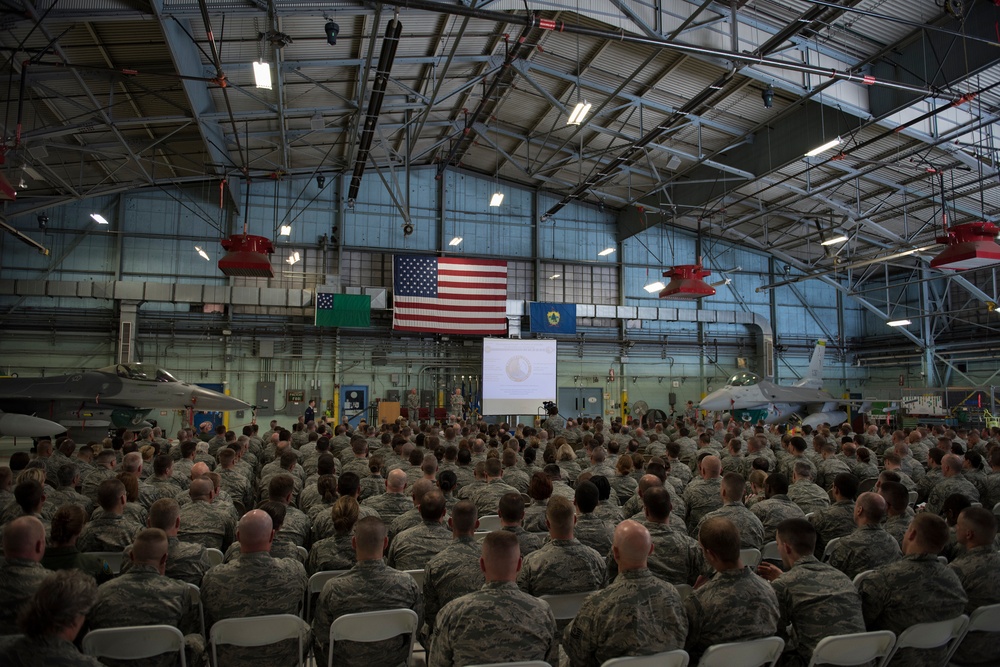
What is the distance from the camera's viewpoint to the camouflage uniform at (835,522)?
16.6ft

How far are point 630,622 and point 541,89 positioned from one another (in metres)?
13.6

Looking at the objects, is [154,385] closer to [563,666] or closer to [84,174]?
[84,174]

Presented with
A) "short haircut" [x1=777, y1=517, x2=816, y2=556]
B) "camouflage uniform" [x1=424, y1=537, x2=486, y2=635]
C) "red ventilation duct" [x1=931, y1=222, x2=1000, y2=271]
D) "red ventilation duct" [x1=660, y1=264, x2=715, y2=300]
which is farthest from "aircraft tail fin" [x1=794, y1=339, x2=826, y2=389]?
"camouflage uniform" [x1=424, y1=537, x2=486, y2=635]

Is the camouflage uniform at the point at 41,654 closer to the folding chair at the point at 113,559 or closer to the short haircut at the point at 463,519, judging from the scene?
the short haircut at the point at 463,519

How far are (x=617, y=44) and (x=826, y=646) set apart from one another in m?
13.8

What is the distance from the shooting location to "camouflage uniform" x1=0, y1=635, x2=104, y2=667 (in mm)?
2051

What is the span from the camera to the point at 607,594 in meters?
2.84

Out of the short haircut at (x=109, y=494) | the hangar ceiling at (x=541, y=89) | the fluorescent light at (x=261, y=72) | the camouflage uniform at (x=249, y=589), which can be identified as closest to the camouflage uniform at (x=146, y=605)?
the camouflage uniform at (x=249, y=589)

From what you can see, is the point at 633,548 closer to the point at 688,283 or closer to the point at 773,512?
the point at 773,512

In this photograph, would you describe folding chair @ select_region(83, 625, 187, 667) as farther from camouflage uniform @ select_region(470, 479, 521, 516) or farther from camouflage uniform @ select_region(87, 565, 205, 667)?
camouflage uniform @ select_region(470, 479, 521, 516)

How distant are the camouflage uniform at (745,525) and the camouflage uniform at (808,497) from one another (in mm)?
1375

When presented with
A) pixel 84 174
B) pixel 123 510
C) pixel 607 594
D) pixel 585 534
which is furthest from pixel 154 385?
pixel 607 594

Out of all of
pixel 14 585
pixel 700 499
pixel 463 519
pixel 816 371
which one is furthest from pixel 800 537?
pixel 816 371

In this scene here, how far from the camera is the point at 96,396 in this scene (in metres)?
14.1
